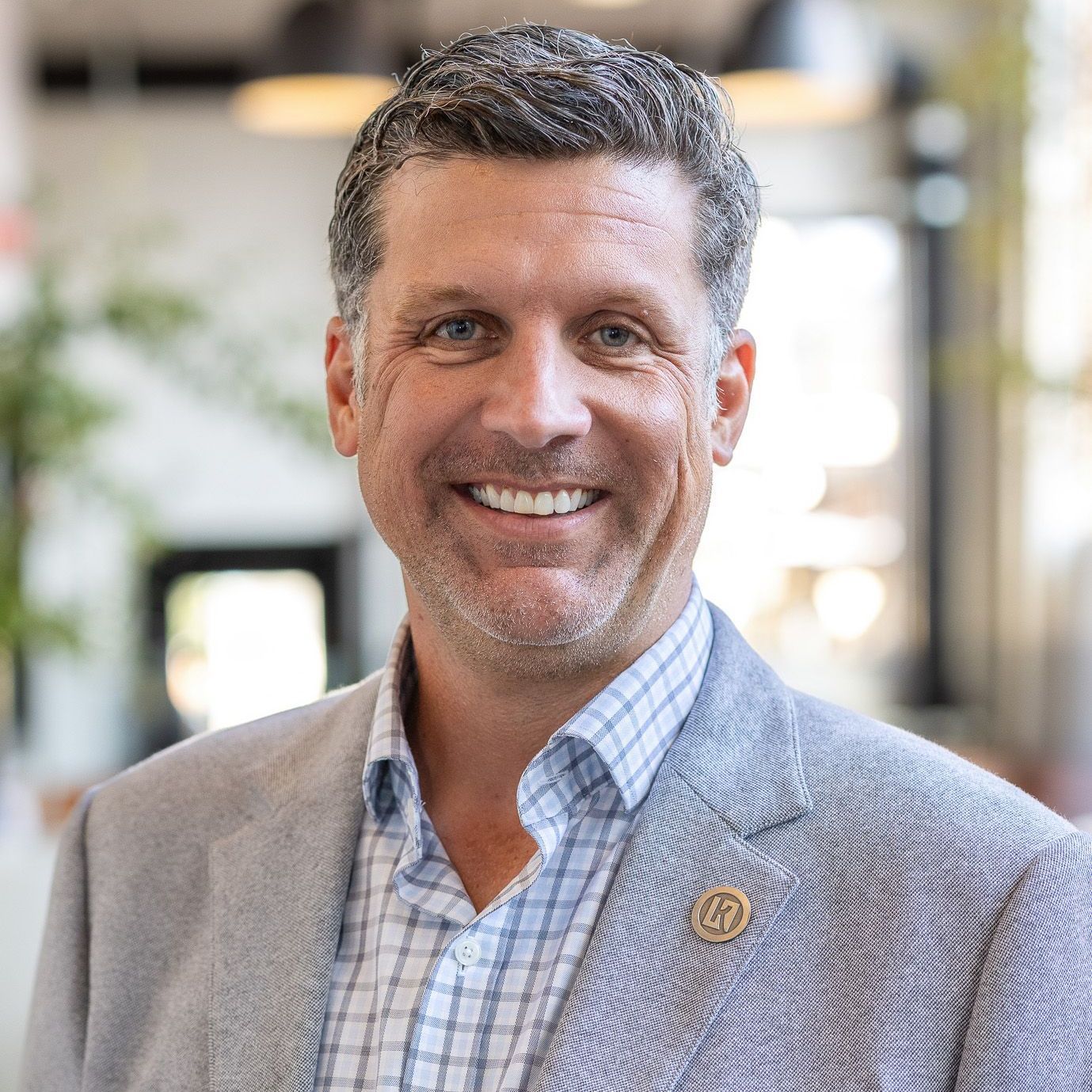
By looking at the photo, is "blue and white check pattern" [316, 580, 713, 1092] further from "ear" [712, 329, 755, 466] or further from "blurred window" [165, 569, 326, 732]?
"blurred window" [165, 569, 326, 732]

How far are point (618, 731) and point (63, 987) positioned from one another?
1.87 feet

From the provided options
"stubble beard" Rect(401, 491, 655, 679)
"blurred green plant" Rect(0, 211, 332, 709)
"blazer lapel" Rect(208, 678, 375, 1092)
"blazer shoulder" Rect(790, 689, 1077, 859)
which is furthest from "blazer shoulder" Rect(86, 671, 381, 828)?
"blurred green plant" Rect(0, 211, 332, 709)

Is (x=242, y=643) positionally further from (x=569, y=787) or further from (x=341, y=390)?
(x=569, y=787)

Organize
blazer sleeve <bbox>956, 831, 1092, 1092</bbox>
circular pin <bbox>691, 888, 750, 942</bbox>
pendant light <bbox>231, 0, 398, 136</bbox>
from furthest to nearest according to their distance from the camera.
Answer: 1. pendant light <bbox>231, 0, 398, 136</bbox>
2. circular pin <bbox>691, 888, 750, 942</bbox>
3. blazer sleeve <bbox>956, 831, 1092, 1092</bbox>

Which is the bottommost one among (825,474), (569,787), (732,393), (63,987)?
(825,474)

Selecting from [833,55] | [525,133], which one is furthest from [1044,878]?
[833,55]

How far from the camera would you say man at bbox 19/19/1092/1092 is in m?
1.14

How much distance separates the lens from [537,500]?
4.15 ft

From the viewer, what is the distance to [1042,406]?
571cm

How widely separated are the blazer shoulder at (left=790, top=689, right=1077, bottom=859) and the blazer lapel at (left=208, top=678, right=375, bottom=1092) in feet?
1.34

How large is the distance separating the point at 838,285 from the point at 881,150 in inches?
25.4

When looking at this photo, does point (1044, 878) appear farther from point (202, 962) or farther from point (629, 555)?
point (202, 962)

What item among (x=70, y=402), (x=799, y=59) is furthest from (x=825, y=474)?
(x=70, y=402)

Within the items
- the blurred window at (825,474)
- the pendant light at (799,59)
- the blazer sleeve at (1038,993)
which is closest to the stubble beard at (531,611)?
the blazer sleeve at (1038,993)
